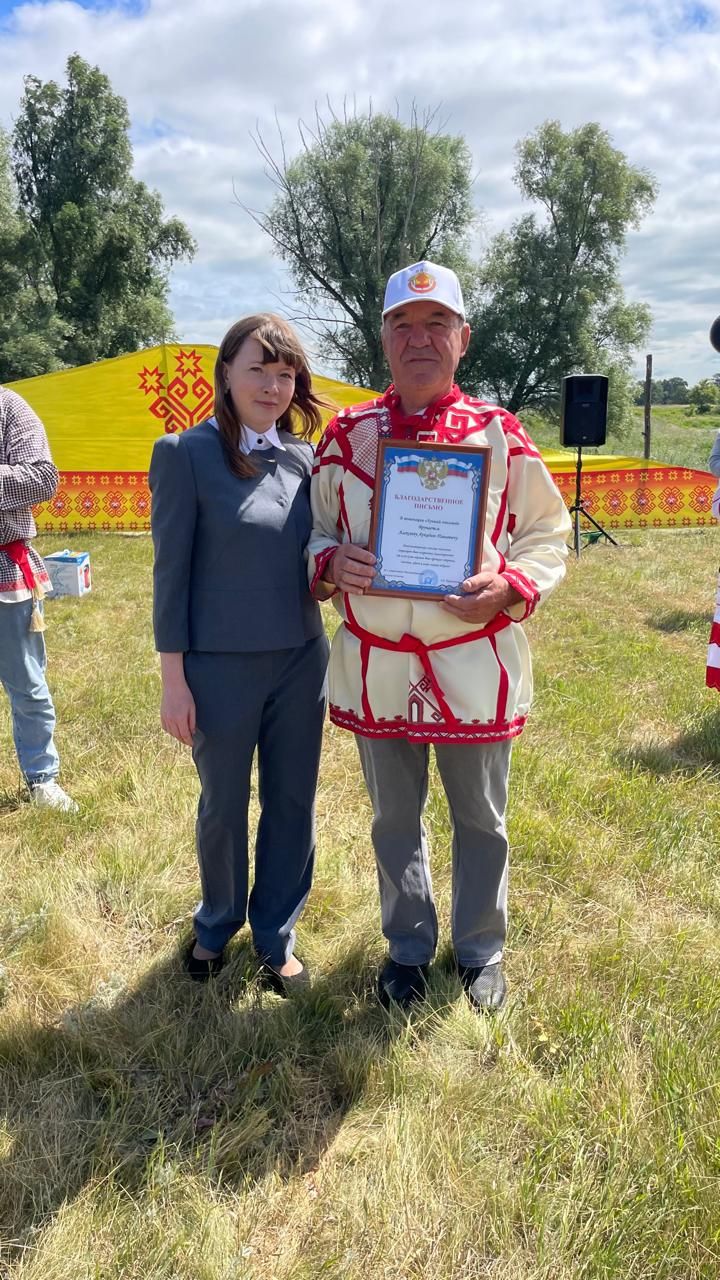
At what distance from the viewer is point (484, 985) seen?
2.25 metres

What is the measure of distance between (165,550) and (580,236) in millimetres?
27630

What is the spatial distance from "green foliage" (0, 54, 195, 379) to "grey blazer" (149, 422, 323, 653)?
82.0ft

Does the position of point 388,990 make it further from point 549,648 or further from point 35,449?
point 549,648

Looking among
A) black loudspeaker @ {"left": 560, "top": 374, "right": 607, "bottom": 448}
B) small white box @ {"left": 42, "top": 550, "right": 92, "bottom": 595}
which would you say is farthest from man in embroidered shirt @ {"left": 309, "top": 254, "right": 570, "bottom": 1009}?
black loudspeaker @ {"left": 560, "top": 374, "right": 607, "bottom": 448}

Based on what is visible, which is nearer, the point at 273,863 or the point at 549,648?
the point at 273,863

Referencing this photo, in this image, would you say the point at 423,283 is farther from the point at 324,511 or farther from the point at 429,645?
the point at 429,645

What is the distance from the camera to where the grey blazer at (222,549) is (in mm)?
1937

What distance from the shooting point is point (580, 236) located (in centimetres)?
2545

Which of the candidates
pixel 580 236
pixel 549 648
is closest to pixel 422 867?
pixel 549 648

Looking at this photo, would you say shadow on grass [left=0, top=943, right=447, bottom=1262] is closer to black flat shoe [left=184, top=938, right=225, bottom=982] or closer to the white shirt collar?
black flat shoe [left=184, top=938, right=225, bottom=982]

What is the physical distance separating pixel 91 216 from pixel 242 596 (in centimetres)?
2769

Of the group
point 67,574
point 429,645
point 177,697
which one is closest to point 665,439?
point 67,574

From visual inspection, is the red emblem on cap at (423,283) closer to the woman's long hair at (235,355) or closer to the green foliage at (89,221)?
the woman's long hair at (235,355)

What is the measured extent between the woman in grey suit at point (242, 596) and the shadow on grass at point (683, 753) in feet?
7.10
